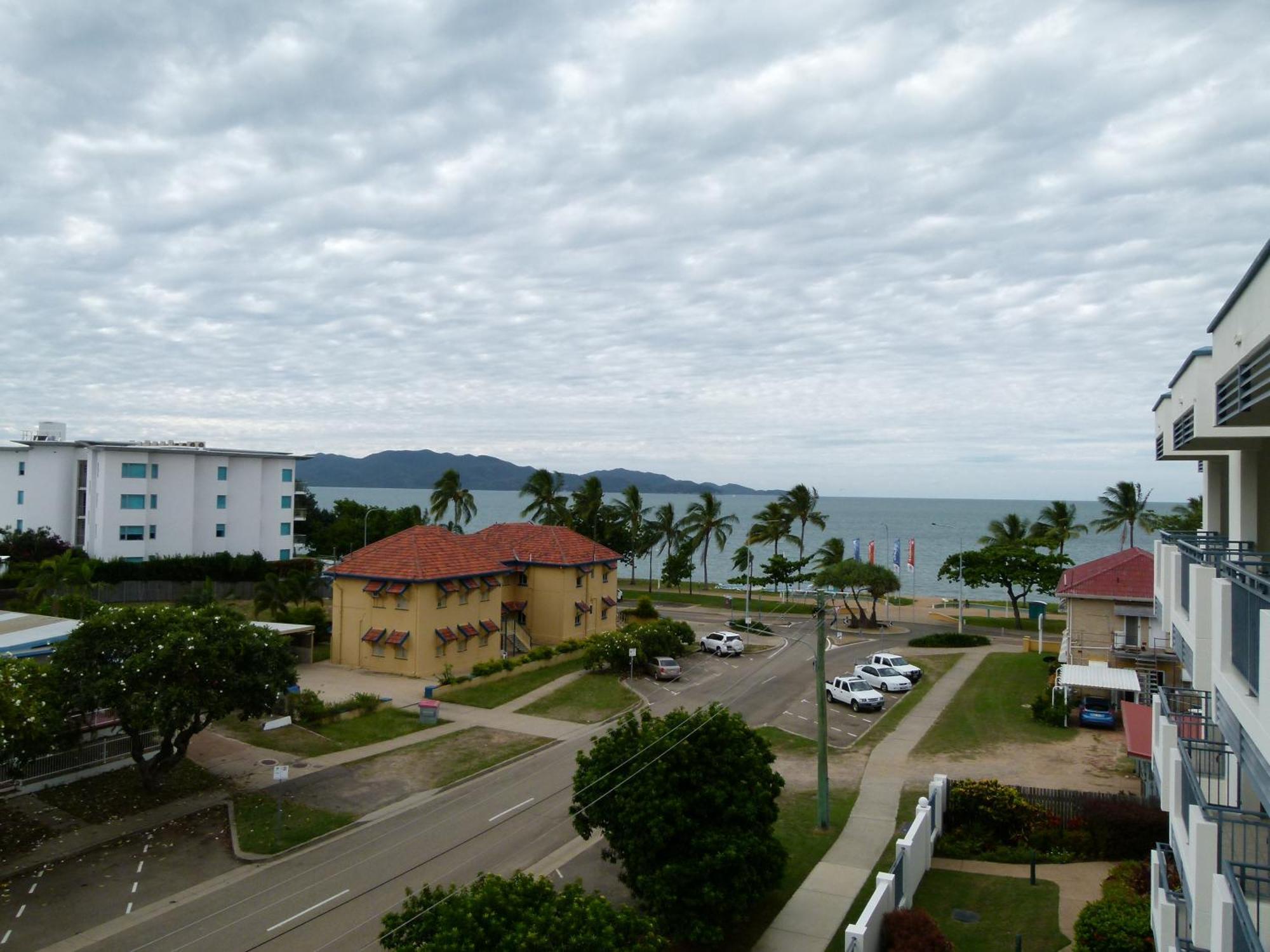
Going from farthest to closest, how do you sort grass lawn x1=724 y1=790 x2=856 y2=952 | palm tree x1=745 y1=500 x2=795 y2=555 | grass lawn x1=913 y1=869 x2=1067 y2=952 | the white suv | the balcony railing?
1. palm tree x1=745 y1=500 x2=795 y2=555
2. the white suv
3. grass lawn x1=724 y1=790 x2=856 y2=952
4. grass lawn x1=913 y1=869 x2=1067 y2=952
5. the balcony railing

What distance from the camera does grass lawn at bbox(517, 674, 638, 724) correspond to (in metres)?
35.0

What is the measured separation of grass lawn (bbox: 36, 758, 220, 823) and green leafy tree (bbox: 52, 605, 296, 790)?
17.3 inches

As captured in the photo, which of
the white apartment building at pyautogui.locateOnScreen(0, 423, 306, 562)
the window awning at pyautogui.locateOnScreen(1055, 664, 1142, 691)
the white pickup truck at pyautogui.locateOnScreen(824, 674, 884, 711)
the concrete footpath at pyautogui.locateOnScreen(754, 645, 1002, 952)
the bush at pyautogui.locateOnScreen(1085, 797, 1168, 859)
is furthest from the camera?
the white apartment building at pyautogui.locateOnScreen(0, 423, 306, 562)

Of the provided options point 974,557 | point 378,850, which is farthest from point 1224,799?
point 974,557

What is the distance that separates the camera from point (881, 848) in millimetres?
21359

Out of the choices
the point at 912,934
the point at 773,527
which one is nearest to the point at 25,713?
the point at 912,934

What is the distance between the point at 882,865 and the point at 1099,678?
17.1 meters

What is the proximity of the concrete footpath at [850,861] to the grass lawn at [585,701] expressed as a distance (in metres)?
11.4

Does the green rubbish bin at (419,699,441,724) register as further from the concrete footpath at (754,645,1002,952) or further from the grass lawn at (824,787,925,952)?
the grass lawn at (824,787,925,952)

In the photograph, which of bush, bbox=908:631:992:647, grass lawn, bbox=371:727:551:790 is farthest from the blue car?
grass lawn, bbox=371:727:551:790

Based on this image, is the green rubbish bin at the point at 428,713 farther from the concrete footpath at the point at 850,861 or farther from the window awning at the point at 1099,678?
the window awning at the point at 1099,678

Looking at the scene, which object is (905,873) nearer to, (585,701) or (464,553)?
(585,701)

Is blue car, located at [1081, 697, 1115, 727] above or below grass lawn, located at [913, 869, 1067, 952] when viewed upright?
above

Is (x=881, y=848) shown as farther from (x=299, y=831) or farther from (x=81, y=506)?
(x=81, y=506)
